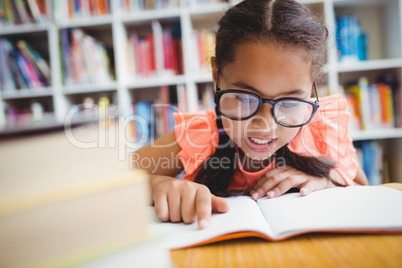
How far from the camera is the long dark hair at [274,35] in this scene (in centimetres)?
69

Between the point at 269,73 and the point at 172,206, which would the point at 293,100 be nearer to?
the point at 269,73

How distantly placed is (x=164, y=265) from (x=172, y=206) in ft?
0.69

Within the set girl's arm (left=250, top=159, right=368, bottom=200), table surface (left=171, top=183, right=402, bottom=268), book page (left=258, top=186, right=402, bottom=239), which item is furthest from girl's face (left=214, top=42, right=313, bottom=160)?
table surface (left=171, top=183, right=402, bottom=268)

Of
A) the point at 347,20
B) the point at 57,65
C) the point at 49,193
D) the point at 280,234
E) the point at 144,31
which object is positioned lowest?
the point at 280,234

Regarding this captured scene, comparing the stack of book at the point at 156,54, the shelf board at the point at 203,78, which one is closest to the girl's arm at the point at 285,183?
the shelf board at the point at 203,78

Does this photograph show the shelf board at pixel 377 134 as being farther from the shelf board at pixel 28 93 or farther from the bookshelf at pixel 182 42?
the shelf board at pixel 28 93

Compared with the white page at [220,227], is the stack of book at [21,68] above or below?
above

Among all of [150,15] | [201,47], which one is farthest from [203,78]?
[150,15]

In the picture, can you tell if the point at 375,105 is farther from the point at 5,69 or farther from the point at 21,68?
the point at 5,69

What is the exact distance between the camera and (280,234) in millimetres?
372

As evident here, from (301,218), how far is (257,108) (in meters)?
0.32

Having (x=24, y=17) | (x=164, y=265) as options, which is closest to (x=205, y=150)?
(x=164, y=265)

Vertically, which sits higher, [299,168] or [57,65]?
[57,65]

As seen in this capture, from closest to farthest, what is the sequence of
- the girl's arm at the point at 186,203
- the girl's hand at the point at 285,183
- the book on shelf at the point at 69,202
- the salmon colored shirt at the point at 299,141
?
the book on shelf at the point at 69,202, the girl's arm at the point at 186,203, the girl's hand at the point at 285,183, the salmon colored shirt at the point at 299,141
